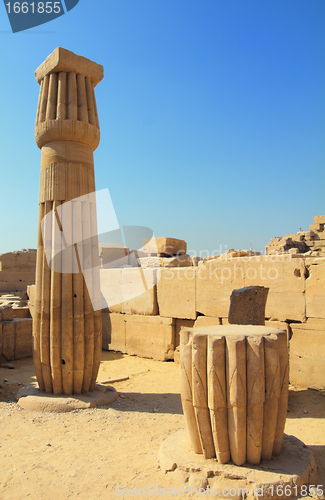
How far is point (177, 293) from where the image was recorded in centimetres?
744

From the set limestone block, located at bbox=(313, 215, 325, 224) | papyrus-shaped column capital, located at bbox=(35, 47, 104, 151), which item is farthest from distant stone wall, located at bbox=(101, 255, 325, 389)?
limestone block, located at bbox=(313, 215, 325, 224)

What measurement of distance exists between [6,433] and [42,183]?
3229mm

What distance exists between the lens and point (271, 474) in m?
2.58

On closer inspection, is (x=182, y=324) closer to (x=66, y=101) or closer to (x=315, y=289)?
(x=315, y=289)

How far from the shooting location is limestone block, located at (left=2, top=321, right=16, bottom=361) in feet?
24.4

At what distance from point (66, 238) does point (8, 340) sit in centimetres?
376

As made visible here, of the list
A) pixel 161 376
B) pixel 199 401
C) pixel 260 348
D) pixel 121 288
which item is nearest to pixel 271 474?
pixel 199 401

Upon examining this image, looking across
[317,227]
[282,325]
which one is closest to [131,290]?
[282,325]

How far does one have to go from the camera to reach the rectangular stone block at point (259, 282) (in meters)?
5.73

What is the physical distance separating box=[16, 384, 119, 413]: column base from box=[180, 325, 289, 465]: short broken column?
7.44ft

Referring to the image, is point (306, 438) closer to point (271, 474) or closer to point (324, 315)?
point (271, 474)

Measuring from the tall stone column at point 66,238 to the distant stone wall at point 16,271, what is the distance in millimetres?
11962

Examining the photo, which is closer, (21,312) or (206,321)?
(206,321)

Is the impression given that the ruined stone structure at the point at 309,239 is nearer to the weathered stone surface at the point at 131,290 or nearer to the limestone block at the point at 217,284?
the weathered stone surface at the point at 131,290
